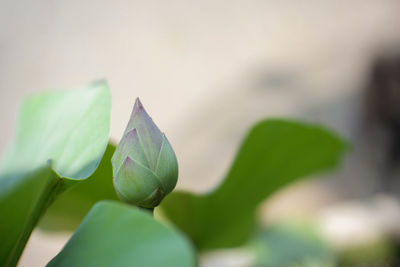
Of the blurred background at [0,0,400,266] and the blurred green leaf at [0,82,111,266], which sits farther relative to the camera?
the blurred background at [0,0,400,266]

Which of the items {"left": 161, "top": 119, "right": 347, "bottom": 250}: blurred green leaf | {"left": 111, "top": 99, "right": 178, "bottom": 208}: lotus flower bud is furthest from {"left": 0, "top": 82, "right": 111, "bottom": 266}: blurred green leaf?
{"left": 161, "top": 119, "right": 347, "bottom": 250}: blurred green leaf

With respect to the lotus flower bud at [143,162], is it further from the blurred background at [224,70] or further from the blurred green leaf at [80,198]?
the blurred background at [224,70]

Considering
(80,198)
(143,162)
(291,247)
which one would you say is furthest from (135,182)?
(291,247)

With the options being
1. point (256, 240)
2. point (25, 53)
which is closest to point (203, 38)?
point (25, 53)

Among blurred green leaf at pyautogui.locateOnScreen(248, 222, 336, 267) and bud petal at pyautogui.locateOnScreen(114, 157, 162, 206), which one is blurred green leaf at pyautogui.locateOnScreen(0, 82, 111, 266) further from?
blurred green leaf at pyautogui.locateOnScreen(248, 222, 336, 267)

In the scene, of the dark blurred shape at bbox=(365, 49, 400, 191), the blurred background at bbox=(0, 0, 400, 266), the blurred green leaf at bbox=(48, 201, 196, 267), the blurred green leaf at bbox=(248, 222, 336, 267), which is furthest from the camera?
the dark blurred shape at bbox=(365, 49, 400, 191)

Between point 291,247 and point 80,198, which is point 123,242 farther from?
point 291,247

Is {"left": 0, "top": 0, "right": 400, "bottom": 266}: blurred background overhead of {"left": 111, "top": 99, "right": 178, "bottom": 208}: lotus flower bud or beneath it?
overhead
